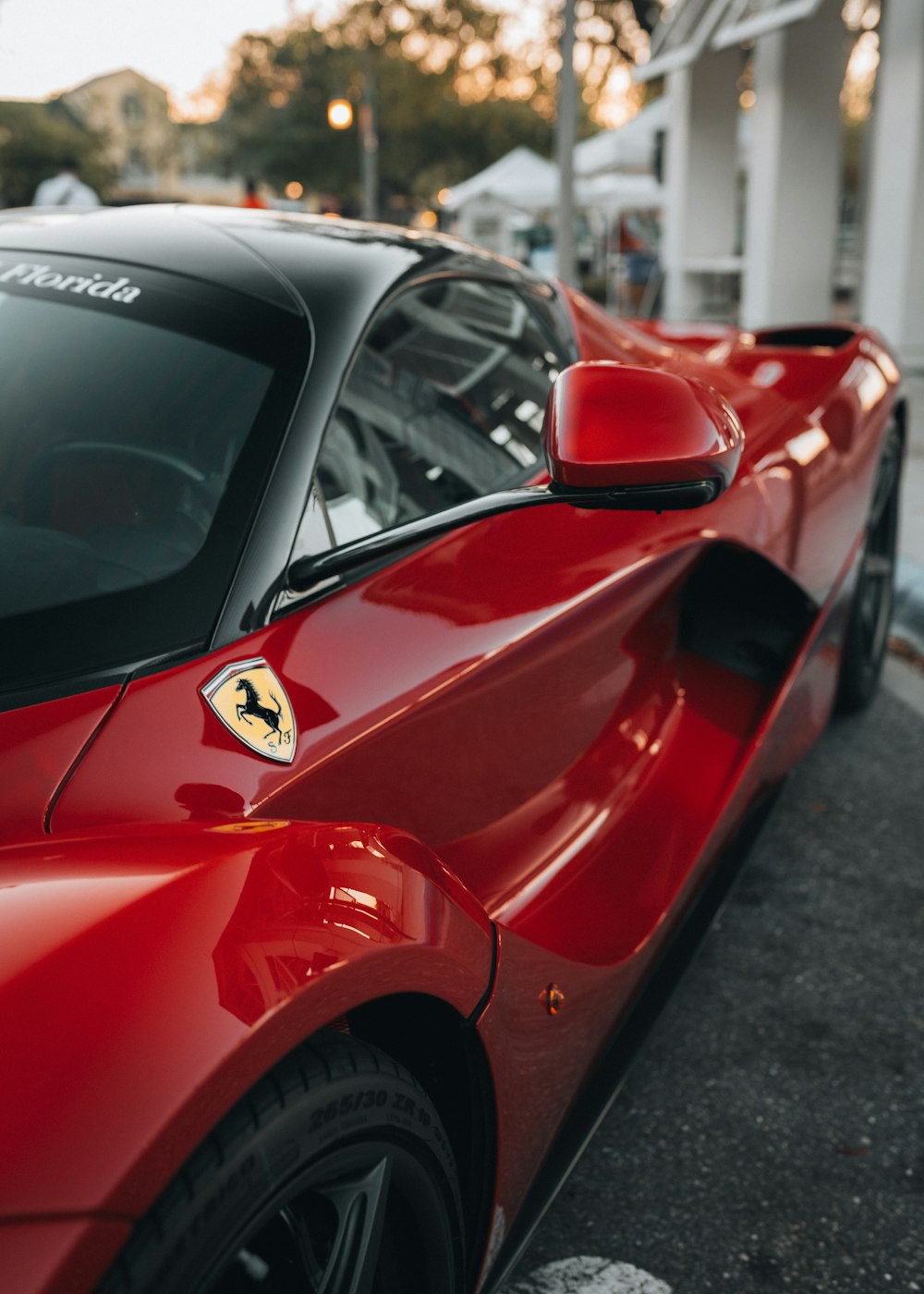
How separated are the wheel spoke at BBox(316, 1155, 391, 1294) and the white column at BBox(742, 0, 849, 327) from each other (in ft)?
37.5

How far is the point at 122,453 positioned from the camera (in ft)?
5.26

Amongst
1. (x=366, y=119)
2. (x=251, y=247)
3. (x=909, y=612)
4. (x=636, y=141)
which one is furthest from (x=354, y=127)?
(x=251, y=247)

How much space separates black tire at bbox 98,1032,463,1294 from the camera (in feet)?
2.82

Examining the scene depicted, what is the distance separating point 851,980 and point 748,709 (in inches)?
24.4

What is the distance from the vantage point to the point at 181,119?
83.7 metres

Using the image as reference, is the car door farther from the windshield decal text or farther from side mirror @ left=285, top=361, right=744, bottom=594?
the windshield decal text

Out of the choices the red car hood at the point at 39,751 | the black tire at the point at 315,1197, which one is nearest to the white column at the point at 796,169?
the red car hood at the point at 39,751

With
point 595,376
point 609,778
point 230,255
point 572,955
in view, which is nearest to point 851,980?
point 609,778

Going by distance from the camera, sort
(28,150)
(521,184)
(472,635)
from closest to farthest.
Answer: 1. (472,635)
2. (521,184)
3. (28,150)

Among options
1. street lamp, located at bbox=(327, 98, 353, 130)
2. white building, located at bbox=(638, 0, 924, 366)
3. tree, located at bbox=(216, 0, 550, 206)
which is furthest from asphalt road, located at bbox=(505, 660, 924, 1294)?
tree, located at bbox=(216, 0, 550, 206)

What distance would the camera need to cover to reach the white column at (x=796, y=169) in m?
10.9

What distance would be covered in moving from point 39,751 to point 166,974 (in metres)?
0.35

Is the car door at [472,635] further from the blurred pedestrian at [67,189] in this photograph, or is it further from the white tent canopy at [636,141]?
the white tent canopy at [636,141]

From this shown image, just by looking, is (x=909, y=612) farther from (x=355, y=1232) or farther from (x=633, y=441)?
(x=355, y=1232)
